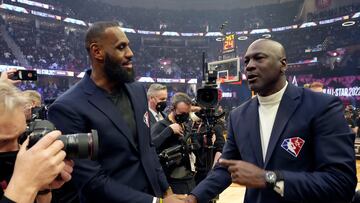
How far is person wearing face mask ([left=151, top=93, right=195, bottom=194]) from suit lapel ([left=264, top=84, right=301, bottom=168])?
1.70 meters

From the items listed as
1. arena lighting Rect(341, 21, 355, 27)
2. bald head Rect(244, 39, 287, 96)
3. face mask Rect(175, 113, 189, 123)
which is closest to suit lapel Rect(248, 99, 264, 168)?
bald head Rect(244, 39, 287, 96)

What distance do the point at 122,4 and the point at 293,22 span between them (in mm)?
15930

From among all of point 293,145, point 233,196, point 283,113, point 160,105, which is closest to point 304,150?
point 293,145

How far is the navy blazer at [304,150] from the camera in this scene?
5.10 feet

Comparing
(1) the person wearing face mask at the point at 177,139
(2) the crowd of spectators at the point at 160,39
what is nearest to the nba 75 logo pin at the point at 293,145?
(1) the person wearing face mask at the point at 177,139

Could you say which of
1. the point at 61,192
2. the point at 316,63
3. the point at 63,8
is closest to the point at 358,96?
the point at 316,63

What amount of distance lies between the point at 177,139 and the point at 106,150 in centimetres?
173

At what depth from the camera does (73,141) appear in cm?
117

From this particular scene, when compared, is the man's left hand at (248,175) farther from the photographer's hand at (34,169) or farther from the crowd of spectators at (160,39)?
the crowd of spectators at (160,39)

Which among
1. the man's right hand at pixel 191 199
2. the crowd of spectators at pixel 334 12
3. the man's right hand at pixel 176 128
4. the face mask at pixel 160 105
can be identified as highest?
the crowd of spectators at pixel 334 12

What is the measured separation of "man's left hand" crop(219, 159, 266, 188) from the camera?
160 centimetres

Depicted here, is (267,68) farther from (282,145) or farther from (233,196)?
(233,196)

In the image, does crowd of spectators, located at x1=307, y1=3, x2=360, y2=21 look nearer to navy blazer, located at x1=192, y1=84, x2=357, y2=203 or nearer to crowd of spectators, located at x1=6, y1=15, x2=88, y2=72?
crowd of spectators, located at x1=6, y1=15, x2=88, y2=72

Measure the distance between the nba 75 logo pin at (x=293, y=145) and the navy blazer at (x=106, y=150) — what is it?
2.63ft
